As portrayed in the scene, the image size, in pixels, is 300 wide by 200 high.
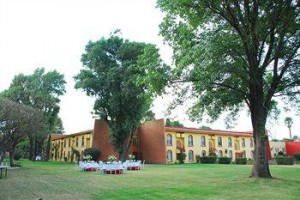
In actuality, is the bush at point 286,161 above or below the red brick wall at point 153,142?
below

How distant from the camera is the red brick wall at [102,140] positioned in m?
39.8

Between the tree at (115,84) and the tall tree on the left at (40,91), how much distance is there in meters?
6.25

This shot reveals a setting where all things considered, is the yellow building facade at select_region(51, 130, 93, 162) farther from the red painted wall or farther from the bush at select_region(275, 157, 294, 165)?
the red painted wall

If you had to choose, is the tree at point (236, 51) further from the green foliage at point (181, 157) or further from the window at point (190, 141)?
the window at point (190, 141)

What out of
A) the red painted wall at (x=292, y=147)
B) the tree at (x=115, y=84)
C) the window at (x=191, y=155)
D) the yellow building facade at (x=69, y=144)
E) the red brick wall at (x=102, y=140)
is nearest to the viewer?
the tree at (x=115, y=84)

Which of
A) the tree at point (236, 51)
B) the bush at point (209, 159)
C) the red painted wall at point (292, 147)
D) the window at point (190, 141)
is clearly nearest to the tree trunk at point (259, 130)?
the tree at point (236, 51)

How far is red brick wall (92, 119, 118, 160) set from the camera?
131 feet

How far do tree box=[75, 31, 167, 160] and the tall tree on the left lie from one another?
625 cm

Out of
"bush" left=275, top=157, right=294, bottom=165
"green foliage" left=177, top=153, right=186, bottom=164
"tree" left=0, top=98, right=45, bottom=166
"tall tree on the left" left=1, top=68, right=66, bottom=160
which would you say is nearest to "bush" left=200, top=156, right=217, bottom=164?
"green foliage" left=177, top=153, right=186, bottom=164

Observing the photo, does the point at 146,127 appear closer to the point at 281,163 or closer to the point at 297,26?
the point at 281,163

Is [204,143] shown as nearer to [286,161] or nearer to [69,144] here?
[286,161]

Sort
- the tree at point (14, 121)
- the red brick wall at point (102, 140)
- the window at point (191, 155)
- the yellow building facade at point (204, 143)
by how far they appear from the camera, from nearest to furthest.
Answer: the tree at point (14, 121) → the red brick wall at point (102, 140) → the yellow building facade at point (204, 143) → the window at point (191, 155)

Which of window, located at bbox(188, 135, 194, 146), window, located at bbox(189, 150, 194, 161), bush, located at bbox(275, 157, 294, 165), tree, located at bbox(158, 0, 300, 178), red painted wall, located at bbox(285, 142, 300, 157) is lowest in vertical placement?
bush, located at bbox(275, 157, 294, 165)

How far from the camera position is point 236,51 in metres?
12.9
